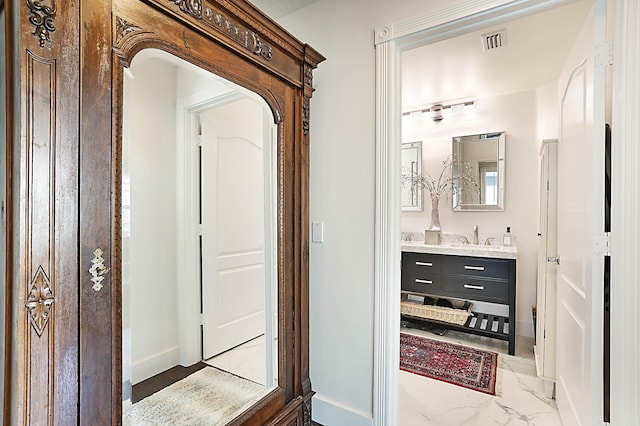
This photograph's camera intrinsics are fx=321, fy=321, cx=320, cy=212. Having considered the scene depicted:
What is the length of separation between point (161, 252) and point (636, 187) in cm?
176

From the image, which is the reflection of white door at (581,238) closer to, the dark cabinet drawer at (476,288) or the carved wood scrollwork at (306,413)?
the dark cabinet drawer at (476,288)

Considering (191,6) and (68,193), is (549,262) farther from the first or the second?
(68,193)

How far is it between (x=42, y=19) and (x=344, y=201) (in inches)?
56.1

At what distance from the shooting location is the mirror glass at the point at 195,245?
1.03 m

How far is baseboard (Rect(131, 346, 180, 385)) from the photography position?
102cm

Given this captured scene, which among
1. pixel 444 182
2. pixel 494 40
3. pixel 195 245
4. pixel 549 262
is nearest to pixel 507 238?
pixel 444 182

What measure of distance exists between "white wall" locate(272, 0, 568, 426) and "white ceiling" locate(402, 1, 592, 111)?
834 mm

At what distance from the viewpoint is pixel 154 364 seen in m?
1.11

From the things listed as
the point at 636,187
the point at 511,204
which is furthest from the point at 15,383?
the point at 511,204

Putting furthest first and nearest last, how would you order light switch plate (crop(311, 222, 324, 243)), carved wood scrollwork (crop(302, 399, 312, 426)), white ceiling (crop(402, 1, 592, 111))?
white ceiling (crop(402, 1, 592, 111)) → light switch plate (crop(311, 222, 324, 243)) → carved wood scrollwork (crop(302, 399, 312, 426))

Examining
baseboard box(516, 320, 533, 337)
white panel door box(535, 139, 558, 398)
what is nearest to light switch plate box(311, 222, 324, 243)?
white panel door box(535, 139, 558, 398)

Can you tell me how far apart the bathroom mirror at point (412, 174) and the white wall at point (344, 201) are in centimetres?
220

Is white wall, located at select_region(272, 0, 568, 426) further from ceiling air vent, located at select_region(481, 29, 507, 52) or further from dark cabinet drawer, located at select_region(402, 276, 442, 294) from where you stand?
dark cabinet drawer, located at select_region(402, 276, 442, 294)

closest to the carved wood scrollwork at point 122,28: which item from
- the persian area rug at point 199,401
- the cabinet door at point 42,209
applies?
the cabinet door at point 42,209
